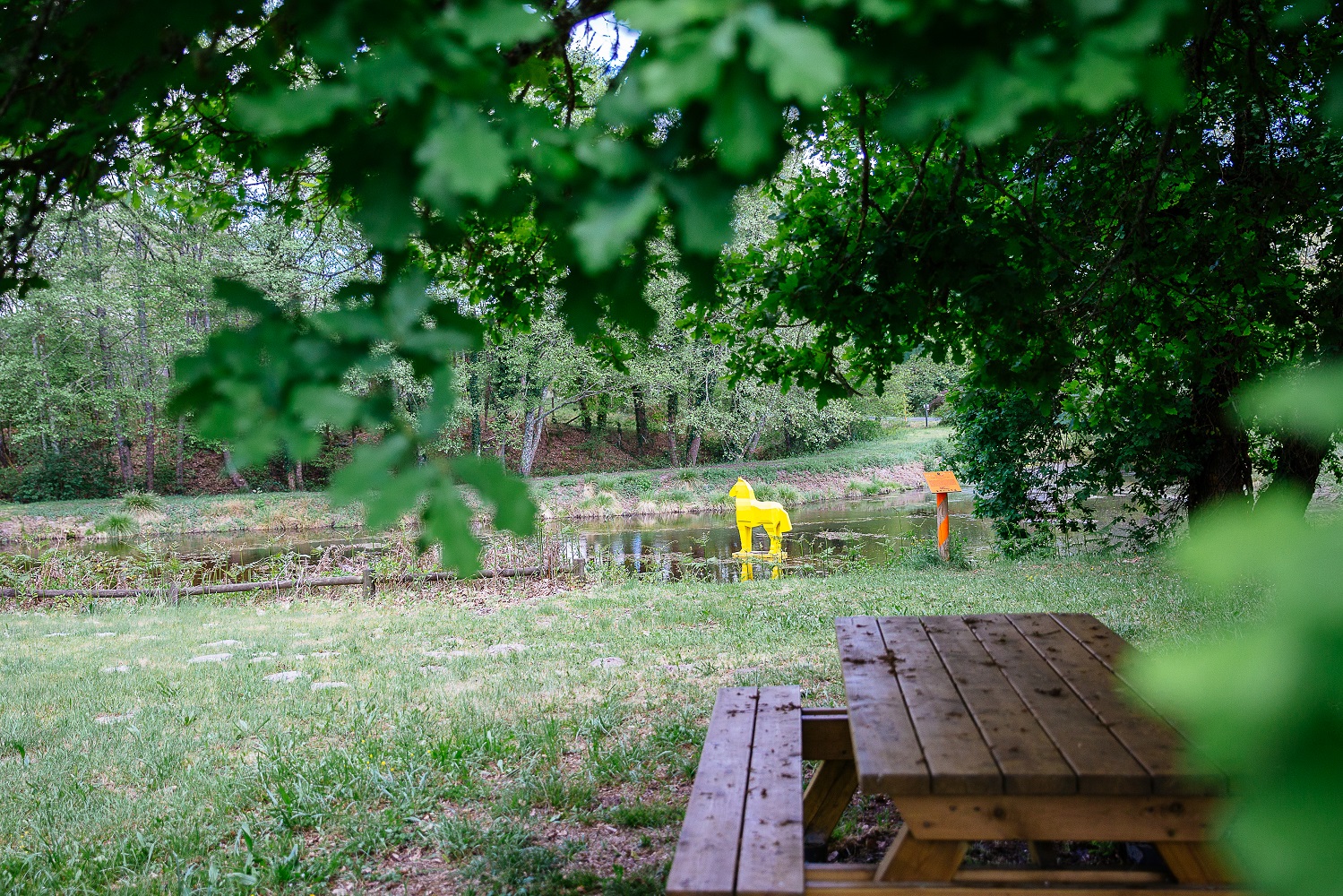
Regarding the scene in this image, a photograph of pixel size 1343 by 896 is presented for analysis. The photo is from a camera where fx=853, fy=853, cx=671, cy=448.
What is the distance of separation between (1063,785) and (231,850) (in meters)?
3.39

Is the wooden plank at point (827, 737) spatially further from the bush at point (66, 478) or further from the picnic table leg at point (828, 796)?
the bush at point (66, 478)

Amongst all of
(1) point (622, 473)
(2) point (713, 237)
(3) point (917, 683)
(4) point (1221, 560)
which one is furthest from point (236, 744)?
(1) point (622, 473)

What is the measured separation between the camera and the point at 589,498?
25.4 m

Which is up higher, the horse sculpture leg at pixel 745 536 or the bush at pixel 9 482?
the bush at pixel 9 482

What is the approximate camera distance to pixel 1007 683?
283 centimetres

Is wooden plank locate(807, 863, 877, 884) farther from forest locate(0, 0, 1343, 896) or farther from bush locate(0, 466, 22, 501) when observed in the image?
bush locate(0, 466, 22, 501)

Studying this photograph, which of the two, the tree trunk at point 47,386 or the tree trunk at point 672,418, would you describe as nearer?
the tree trunk at point 47,386

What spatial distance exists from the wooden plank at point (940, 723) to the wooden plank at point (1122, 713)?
372mm

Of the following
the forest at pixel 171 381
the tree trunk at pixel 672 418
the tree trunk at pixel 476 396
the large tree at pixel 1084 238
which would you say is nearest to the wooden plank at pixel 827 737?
the large tree at pixel 1084 238

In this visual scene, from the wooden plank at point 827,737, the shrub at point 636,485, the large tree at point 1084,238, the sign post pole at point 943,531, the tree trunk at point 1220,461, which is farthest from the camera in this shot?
the shrub at point 636,485

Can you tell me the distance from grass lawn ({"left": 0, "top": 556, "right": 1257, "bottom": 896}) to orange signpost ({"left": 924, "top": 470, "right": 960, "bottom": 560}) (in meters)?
2.28

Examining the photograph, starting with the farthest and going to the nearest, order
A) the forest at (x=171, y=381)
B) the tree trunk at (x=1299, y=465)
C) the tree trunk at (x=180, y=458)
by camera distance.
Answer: the tree trunk at (x=180, y=458), the forest at (x=171, y=381), the tree trunk at (x=1299, y=465)

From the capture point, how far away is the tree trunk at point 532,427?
1061 inches

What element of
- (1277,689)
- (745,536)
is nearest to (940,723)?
(1277,689)
